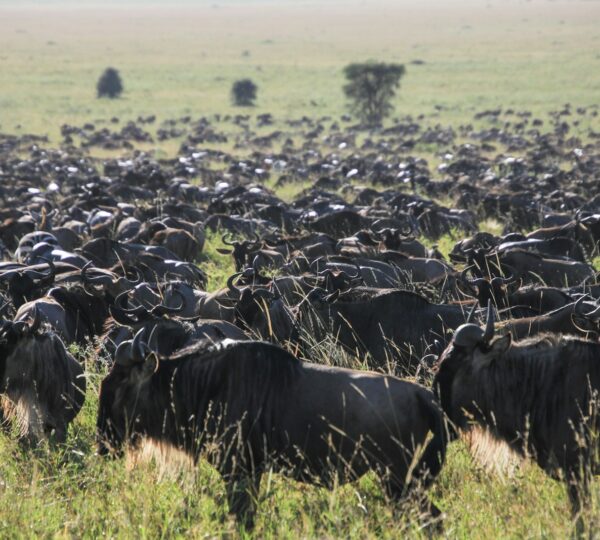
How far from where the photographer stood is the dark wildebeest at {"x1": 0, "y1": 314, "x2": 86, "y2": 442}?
19.4 ft

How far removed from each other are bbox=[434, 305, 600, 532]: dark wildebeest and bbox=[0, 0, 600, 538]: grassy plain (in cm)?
22

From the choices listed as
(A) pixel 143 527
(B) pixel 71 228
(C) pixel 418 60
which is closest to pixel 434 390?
(A) pixel 143 527

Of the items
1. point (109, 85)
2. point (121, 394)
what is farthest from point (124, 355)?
point (109, 85)

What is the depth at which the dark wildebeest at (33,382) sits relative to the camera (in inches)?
233

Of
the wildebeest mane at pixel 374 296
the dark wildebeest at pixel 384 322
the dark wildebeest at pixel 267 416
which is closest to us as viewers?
the dark wildebeest at pixel 267 416

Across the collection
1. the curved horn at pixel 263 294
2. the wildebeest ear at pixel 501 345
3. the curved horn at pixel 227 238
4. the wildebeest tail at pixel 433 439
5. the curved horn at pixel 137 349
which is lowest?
the curved horn at pixel 227 238

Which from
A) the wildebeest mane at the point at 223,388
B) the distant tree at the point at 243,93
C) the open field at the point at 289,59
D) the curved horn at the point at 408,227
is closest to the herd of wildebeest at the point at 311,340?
the wildebeest mane at the point at 223,388

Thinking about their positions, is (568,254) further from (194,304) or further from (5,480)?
(5,480)

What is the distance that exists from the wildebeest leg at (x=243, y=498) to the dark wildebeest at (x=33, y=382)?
157cm

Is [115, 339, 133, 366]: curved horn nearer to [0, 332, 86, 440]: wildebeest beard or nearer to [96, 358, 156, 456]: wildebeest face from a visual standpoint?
[96, 358, 156, 456]: wildebeest face

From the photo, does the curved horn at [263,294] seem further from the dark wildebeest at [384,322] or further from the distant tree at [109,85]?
the distant tree at [109,85]

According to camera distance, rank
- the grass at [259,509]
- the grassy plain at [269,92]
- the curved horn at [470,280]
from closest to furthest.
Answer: the grass at [259,509], the grassy plain at [269,92], the curved horn at [470,280]

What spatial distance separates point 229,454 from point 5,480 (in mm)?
1198

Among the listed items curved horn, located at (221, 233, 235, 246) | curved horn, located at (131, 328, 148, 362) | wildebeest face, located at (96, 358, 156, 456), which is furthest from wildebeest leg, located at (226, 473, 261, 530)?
curved horn, located at (221, 233, 235, 246)
